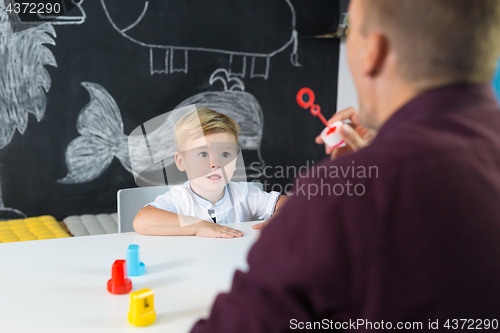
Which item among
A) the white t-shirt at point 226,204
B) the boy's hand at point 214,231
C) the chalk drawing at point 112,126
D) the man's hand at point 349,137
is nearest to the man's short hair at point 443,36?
the man's hand at point 349,137

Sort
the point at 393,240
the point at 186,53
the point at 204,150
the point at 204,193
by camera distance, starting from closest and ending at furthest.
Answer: the point at 393,240 → the point at 204,150 → the point at 204,193 → the point at 186,53

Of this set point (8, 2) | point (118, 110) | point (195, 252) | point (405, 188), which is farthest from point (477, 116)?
point (8, 2)

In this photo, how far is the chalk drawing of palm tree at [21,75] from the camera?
7.88ft

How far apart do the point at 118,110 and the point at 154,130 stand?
51.8 inches

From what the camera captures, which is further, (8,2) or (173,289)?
(8,2)

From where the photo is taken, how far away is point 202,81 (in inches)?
110

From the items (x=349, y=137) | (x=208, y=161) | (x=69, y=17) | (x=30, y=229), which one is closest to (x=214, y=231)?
(x=208, y=161)

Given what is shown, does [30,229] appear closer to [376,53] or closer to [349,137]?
[349,137]

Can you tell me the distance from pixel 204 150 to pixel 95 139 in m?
1.47

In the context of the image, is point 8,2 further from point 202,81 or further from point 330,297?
point 330,297

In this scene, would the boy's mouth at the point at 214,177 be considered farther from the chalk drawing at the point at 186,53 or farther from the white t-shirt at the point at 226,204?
the chalk drawing at the point at 186,53

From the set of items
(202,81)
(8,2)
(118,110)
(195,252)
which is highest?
(8,2)

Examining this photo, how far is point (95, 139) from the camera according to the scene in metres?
2.61

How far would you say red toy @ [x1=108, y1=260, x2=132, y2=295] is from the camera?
0.85 metres
